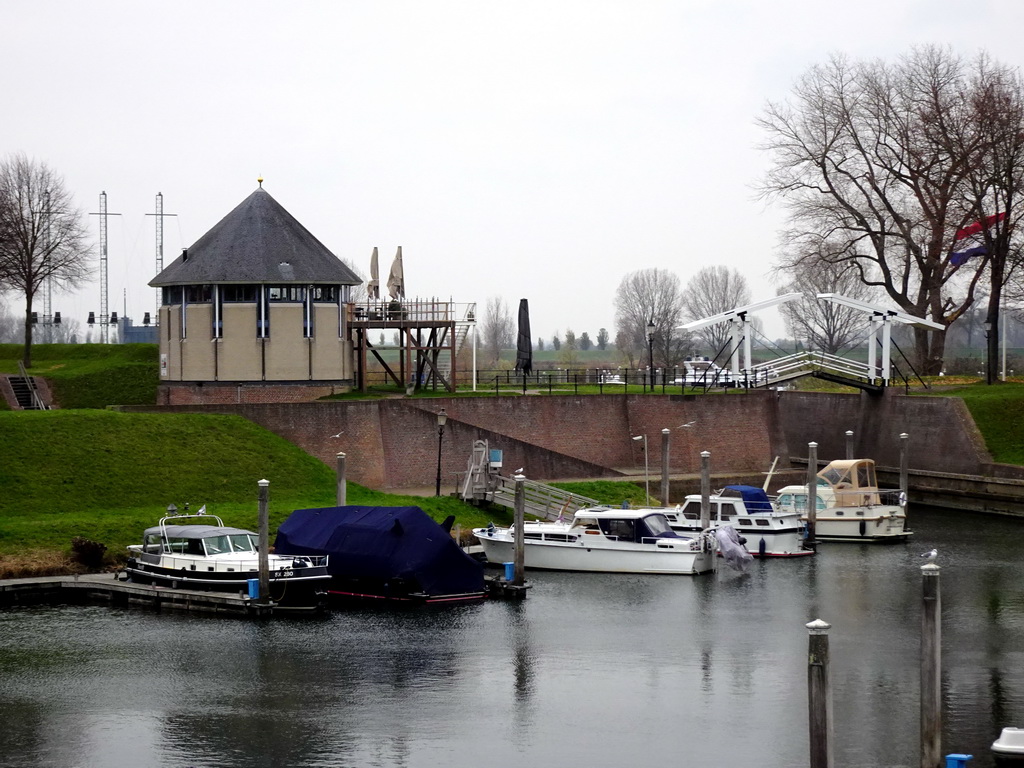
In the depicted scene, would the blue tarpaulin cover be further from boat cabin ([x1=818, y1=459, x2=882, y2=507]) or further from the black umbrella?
the black umbrella

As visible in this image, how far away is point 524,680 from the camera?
96.7 ft

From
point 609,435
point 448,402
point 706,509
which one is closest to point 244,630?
point 706,509

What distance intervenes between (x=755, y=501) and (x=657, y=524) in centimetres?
566

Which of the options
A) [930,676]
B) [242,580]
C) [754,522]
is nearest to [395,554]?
[242,580]

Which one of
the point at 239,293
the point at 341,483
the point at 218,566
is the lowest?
the point at 218,566

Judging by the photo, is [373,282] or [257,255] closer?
[257,255]

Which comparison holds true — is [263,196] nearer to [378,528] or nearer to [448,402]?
[448,402]

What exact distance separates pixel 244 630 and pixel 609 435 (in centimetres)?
2925

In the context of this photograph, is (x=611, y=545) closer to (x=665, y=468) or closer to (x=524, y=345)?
(x=665, y=468)

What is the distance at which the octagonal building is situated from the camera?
5753cm

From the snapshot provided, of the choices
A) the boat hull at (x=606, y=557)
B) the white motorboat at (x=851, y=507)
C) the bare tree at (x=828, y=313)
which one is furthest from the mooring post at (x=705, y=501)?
the bare tree at (x=828, y=313)

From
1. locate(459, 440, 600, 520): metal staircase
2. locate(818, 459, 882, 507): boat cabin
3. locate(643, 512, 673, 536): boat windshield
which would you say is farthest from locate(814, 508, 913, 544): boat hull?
locate(459, 440, 600, 520): metal staircase

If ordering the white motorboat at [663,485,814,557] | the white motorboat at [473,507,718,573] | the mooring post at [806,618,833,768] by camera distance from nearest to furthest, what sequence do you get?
the mooring post at [806,618,833,768], the white motorboat at [473,507,718,573], the white motorboat at [663,485,814,557]

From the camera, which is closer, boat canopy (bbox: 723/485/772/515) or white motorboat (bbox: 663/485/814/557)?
white motorboat (bbox: 663/485/814/557)
